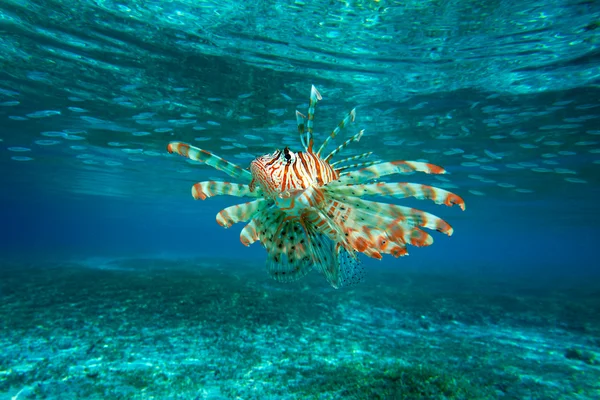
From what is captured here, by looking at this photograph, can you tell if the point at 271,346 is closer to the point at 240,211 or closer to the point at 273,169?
the point at 240,211

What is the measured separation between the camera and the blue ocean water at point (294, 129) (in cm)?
629

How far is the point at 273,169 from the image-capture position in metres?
2.37

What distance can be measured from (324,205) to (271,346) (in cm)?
604

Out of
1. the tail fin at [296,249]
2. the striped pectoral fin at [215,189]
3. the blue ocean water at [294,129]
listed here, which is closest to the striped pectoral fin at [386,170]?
the tail fin at [296,249]

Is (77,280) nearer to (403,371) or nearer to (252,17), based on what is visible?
(252,17)

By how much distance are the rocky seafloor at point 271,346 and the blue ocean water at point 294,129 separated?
0.06 meters

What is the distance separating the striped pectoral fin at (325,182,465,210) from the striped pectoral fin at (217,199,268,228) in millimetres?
699

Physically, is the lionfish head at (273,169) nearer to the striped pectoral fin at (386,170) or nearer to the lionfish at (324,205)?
the lionfish at (324,205)

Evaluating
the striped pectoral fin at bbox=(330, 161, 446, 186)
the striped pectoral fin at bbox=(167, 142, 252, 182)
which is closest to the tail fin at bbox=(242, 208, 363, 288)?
the striped pectoral fin at bbox=(167, 142, 252, 182)

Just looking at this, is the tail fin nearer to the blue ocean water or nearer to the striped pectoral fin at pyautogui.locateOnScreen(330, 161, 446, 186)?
the striped pectoral fin at pyautogui.locateOnScreen(330, 161, 446, 186)

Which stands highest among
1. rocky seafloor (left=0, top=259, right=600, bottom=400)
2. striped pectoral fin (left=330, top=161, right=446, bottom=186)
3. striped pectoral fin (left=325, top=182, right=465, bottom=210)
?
striped pectoral fin (left=330, top=161, right=446, bottom=186)

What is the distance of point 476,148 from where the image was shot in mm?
A: 16391

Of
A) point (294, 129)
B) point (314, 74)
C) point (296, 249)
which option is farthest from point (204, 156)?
point (294, 129)

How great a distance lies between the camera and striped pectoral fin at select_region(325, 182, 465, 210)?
2.34 meters
